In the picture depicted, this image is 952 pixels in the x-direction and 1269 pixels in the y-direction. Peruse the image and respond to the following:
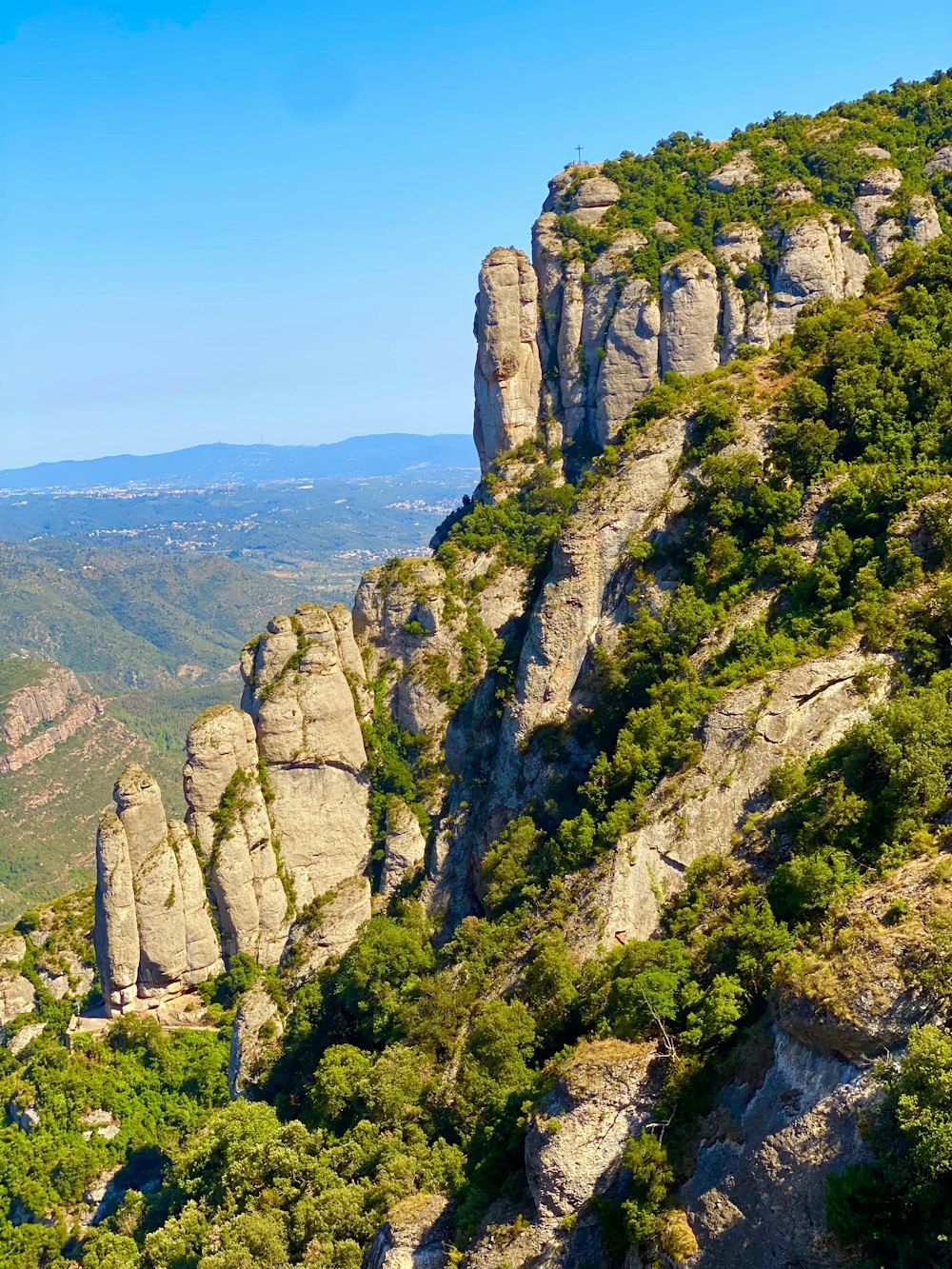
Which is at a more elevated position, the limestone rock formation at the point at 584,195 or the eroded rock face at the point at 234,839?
the limestone rock formation at the point at 584,195

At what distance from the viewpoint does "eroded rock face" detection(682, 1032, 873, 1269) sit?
1741 centimetres

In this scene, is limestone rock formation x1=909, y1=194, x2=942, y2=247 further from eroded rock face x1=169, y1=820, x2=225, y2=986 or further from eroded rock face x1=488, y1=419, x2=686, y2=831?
eroded rock face x1=169, y1=820, x2=225, y2=986

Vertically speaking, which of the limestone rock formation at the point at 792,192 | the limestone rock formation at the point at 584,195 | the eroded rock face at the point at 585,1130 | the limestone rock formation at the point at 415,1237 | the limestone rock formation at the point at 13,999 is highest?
the limestone rock formation at the point at 584,195

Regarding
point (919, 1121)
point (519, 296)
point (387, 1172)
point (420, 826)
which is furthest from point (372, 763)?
point (919, 1121)

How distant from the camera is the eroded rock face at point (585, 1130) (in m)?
21.2

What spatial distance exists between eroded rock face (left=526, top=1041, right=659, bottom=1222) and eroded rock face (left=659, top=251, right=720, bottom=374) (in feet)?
142

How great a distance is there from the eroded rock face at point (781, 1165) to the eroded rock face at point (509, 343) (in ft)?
158

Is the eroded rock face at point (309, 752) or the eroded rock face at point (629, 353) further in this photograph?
the eroded rock face at point (629, 353)

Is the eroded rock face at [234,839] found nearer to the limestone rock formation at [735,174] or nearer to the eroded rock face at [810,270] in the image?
the eroded rock face at [810,270]

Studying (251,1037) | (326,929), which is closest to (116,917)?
(251,1037)

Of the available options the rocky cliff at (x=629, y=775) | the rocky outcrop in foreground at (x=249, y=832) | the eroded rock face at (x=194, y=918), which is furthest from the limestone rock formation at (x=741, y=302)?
the eroded rock face at (x=194, y=918)

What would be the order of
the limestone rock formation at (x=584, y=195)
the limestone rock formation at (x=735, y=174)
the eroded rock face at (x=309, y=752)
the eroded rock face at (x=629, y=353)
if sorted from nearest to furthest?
the eroded rock face at (x=309, y=752)
the eroded rock face at (x=629, y=353)
the limestone rock formation at (x=735, y=174)
the limestone rock formation at (x=584, y=195)

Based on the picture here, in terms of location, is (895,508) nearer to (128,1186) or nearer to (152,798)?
(152,798)

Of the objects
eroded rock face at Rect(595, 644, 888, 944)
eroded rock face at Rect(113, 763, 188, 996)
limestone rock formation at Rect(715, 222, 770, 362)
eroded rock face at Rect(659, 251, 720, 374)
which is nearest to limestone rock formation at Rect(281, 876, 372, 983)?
eroded rock face at Rect(113, 763, 188, 996)
